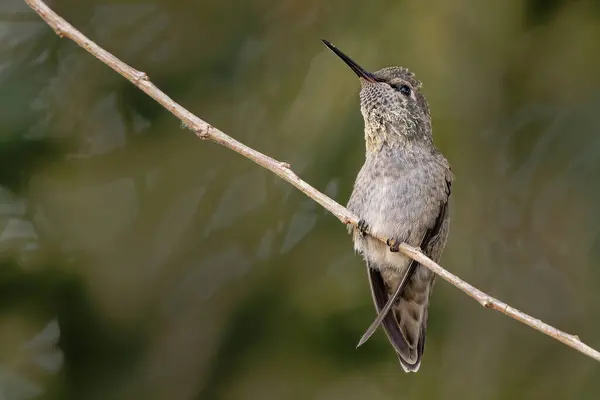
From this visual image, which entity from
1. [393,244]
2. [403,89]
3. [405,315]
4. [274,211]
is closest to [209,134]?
[393,244]

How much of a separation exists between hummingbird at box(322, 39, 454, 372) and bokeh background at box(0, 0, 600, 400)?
108cm

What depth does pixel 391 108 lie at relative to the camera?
3061 mm

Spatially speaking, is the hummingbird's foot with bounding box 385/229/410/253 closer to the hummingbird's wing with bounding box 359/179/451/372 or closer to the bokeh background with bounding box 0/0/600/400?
the hummingbird's wing with bounding box 359/179/451/372

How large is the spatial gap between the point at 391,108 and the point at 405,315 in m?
0.78

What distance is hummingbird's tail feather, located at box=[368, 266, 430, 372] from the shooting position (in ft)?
10.1

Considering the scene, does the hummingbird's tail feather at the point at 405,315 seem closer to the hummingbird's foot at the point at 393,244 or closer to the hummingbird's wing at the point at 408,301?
the hummingbird's wing at the point at 408,301

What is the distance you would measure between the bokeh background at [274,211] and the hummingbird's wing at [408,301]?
3.04 feet

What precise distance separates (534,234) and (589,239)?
0.88 ft

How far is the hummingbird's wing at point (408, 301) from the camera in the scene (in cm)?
306

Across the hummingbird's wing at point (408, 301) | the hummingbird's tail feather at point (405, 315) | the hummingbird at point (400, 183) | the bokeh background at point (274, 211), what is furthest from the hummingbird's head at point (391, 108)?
the bokeh background at point (274, 211)

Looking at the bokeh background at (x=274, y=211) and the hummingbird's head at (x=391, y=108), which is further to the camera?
the bokeh background at (x=274, y=211)

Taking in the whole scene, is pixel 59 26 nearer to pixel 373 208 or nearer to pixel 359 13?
pixel 373 208

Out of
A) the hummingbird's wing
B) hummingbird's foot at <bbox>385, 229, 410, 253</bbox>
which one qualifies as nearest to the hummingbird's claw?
hummingbird's foot at <bbox>385, 229, 410, 253</bbox>

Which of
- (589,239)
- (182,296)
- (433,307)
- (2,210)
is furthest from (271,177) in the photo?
(589,239)
